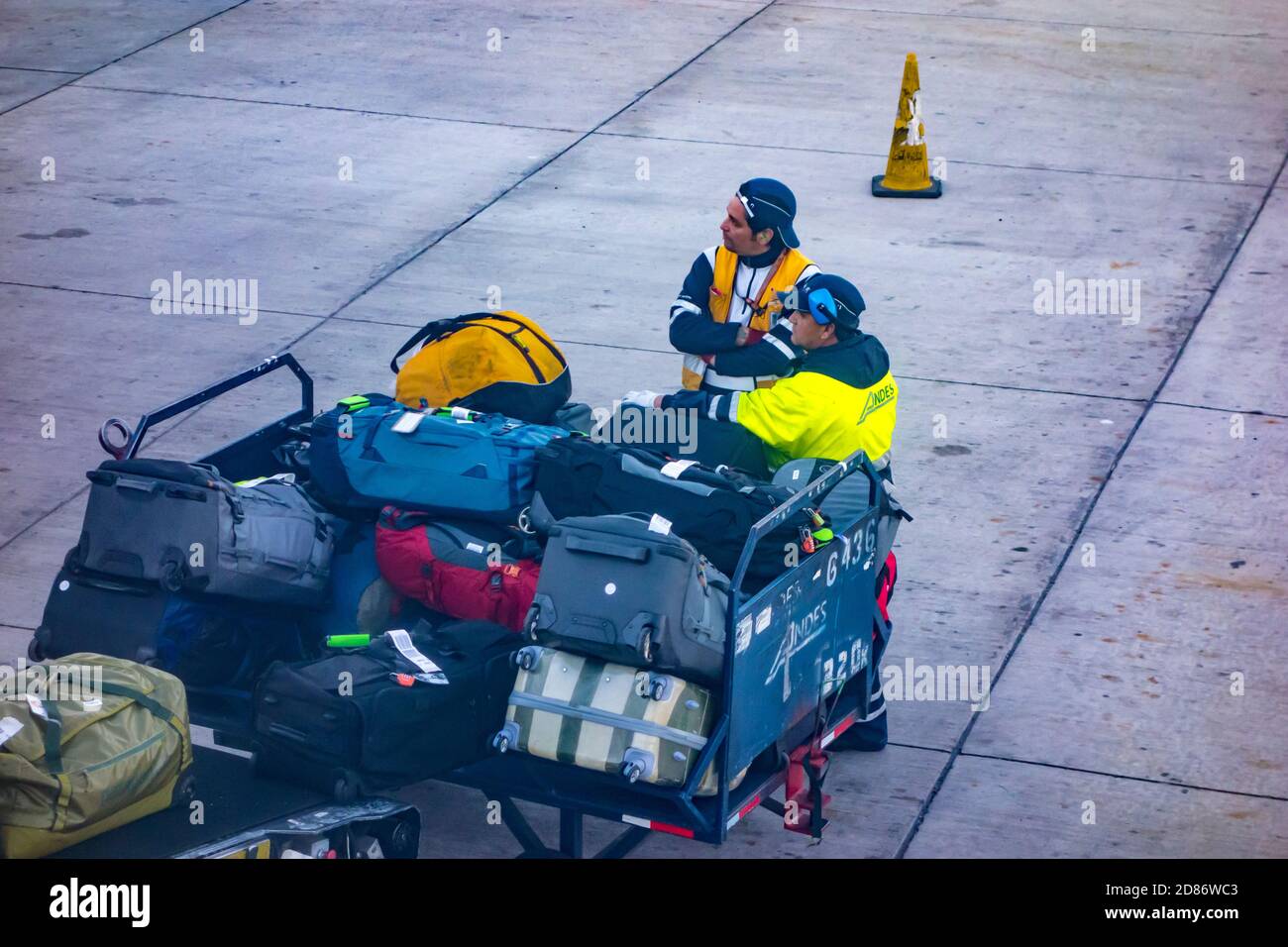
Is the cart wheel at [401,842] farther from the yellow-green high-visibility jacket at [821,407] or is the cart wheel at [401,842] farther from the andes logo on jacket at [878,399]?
the andes logo on jacket at [878,399]

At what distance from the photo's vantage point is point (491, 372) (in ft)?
21.4

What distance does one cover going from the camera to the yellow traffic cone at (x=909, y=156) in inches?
480

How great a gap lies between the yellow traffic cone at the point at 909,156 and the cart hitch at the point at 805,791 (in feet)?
23.9

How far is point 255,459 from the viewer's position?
6.62 m

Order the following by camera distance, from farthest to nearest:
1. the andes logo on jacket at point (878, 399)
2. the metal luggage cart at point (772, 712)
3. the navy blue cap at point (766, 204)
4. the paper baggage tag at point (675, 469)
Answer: the navy blue cap at point (766, 204) < the andes logo on jacket at point (878, 399) < the paper baggage tag at point (675, 469) < the metal luggage cart at point (772, 712)

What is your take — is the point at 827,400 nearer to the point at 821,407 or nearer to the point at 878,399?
the point at 821,407

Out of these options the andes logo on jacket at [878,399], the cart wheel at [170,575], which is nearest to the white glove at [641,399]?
the andes logo on jacket at [878,399]

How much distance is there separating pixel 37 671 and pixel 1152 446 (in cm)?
578

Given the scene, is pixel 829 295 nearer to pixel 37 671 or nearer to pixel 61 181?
pixel 37 671

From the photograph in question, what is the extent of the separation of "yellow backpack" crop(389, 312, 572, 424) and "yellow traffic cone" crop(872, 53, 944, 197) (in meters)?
6.13

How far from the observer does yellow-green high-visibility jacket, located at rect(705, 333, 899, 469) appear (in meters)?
6.29

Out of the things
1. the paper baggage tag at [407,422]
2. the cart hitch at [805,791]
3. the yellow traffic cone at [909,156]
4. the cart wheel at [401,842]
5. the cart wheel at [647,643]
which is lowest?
the cart wheel at [401,842]

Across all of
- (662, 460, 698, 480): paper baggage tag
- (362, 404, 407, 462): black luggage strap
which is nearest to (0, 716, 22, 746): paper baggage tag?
(362, 404, 407, 462): black luggage strap
